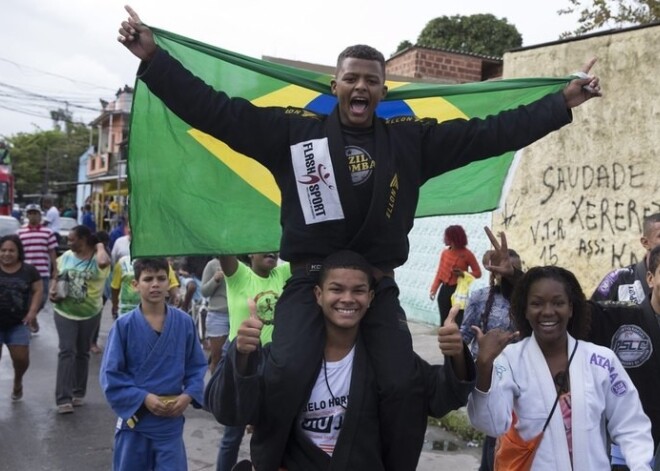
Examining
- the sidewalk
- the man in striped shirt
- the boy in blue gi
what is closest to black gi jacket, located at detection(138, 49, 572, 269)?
the boy in blue gi

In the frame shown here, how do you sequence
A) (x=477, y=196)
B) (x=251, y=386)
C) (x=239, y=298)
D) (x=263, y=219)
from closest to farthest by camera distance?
(x=251, y=386) → (x=263, y=219) → (x=477, y=196) → (x=239, y=298)

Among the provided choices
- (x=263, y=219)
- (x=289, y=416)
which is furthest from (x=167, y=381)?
(x=289, y=416)

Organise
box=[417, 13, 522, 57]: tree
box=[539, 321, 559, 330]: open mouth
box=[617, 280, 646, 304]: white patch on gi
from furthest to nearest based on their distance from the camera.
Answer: box=[417, 13, 522, 57]: tree < box=[617, 280, 646, 304]: white patch on gi < box=[539, 321, 559, 330]: open mouth

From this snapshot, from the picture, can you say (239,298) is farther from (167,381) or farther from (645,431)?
(645,431)

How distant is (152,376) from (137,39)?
2.29 metres

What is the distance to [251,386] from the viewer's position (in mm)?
2809

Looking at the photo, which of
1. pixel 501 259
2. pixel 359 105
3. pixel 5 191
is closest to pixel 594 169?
pixel 501 259

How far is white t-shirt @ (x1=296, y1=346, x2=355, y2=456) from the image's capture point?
295 cm

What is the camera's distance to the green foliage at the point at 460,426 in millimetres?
7031

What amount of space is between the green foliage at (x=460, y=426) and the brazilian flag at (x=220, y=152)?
3.70 metres

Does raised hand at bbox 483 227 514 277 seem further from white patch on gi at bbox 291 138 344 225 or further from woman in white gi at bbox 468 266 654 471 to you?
white patch on gi at bbox 291 138 344 225

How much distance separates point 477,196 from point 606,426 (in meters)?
1.66

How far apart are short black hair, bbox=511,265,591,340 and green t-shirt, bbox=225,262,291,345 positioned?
2628 mm

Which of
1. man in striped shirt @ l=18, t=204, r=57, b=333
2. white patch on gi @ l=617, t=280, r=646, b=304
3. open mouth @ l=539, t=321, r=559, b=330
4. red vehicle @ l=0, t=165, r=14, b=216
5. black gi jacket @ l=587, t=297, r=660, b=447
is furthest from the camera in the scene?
red vehicle @ l=0, t=165, r=14, b=216
